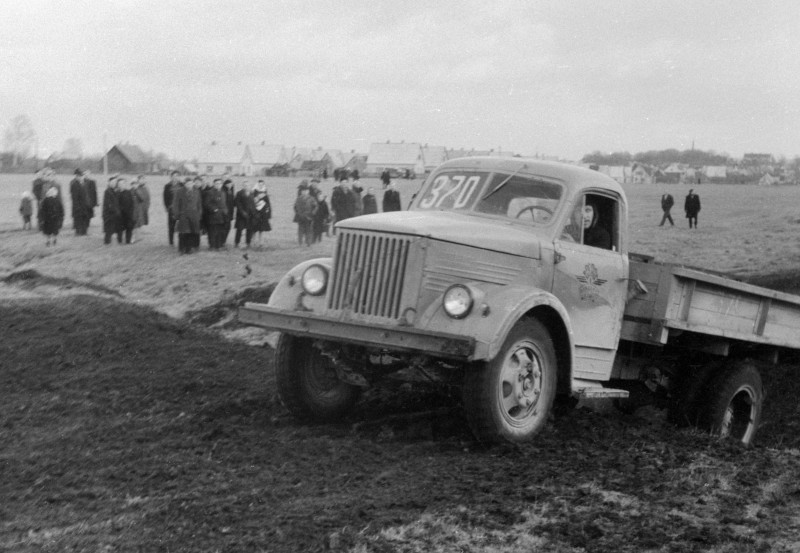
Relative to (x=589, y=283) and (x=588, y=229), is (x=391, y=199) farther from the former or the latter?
→ (x=589, y=283)

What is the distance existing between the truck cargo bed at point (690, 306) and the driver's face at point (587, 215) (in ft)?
1.80

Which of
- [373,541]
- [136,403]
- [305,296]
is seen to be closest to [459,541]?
[373,541]

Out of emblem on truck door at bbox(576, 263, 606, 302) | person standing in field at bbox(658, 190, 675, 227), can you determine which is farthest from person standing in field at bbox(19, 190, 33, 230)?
emblem on truck door at bbox(576, 263, 606, 302)

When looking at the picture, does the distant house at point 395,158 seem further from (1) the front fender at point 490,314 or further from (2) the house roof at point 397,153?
(1) the front fender at point 490,314

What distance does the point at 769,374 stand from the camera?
38.2 ft

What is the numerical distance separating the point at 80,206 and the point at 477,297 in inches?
831

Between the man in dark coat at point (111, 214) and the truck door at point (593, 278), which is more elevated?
the truck door at point (593, 278)

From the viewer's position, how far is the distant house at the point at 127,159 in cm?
3534

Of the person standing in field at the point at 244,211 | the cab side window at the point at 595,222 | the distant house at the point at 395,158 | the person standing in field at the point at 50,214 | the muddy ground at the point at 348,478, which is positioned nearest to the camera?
the muddy ground at the point at 348,478

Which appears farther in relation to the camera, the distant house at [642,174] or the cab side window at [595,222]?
the distant house at [642,174]

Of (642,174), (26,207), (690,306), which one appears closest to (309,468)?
(690,306)

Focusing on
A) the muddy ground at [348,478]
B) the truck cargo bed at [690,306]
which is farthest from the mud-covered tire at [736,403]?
the muddy ground at [348,478]

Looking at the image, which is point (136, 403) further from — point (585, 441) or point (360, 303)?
point (585, 441)

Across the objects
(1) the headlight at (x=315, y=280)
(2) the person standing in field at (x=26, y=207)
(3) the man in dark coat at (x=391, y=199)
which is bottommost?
(2) the person standing in field at (x=26, y=207)
